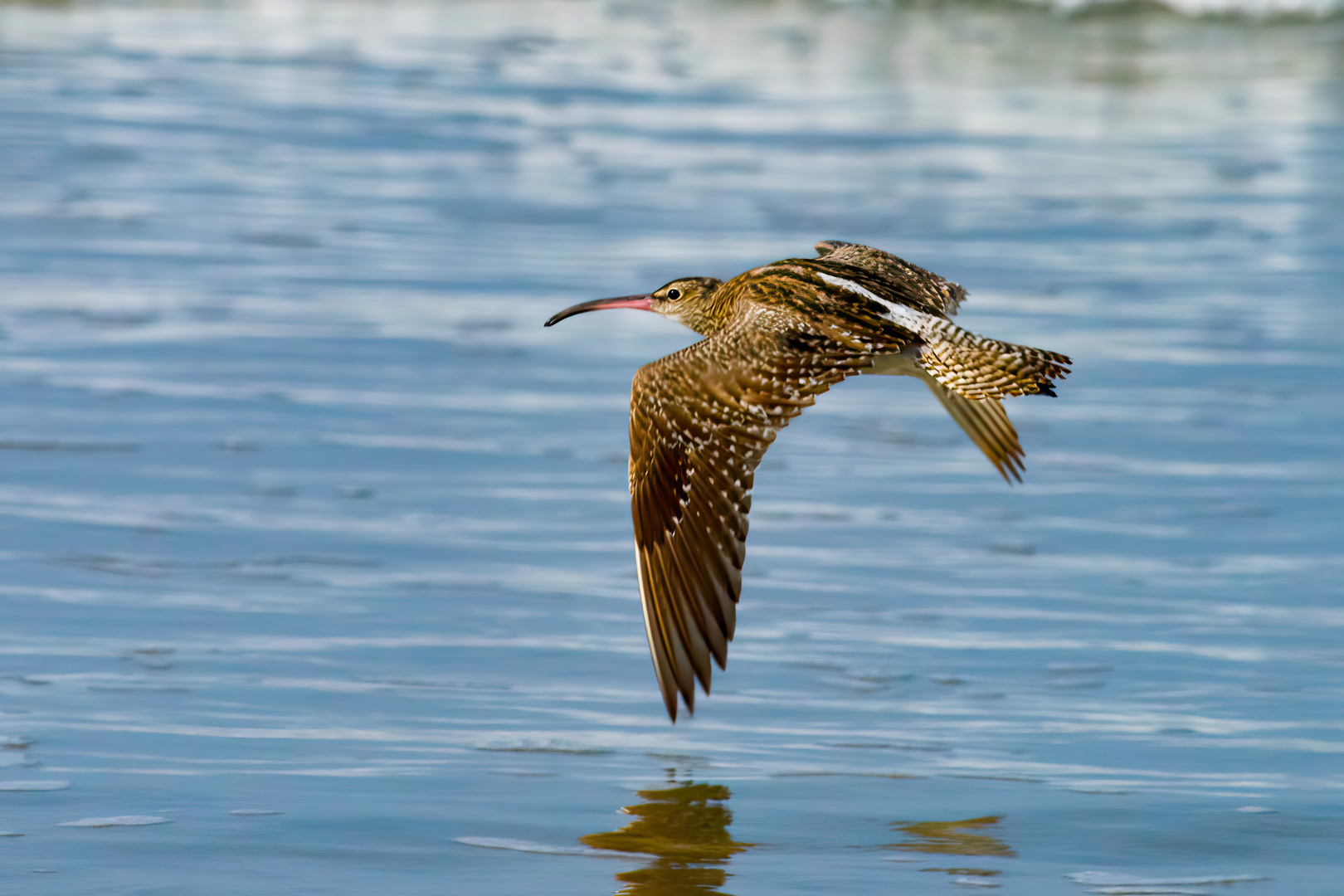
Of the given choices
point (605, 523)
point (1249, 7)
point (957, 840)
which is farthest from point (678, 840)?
point (1249, 7)

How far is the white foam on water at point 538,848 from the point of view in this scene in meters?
5.20

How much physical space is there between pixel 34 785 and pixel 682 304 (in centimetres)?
284

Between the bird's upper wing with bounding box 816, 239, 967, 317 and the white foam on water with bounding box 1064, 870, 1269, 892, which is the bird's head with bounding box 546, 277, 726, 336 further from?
the white foam on water with bounding box 1064, 870, 1269, 892

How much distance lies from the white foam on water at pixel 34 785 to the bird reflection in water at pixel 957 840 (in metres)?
2.03

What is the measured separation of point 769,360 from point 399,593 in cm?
177

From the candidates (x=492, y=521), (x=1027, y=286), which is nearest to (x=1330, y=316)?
(x=1027, y=286)

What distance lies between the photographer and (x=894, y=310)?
251 inches

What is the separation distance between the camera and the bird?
18.6ft

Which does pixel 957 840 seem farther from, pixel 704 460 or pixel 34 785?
pixel 34 785

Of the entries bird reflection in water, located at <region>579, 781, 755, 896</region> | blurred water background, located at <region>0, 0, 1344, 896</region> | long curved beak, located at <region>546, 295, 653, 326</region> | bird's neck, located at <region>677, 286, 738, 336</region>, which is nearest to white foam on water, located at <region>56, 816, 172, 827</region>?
blurred water background, located at <region>0, 0, 1344, 896</region>

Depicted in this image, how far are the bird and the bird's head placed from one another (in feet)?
1.91

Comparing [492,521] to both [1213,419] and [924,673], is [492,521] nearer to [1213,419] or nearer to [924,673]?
[924,673]

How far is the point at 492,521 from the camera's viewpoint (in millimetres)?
7984

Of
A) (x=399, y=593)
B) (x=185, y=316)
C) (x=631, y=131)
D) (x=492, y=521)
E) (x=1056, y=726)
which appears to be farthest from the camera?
(x=631, y=131)
